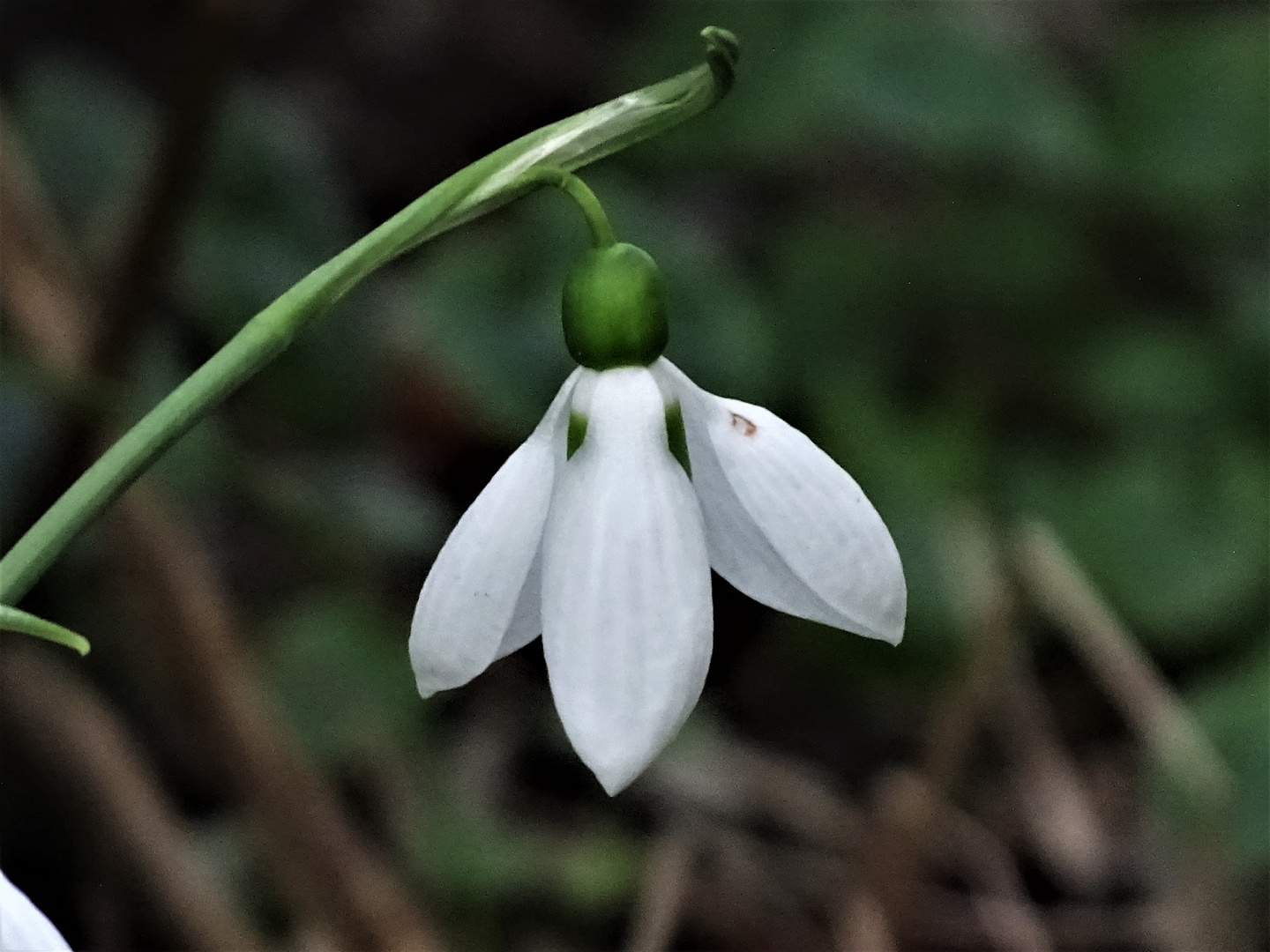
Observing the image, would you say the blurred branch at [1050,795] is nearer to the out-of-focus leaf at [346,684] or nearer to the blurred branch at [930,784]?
the blurred branch at [930,784]

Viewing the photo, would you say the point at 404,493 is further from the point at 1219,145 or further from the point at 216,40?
the point at 1219,145

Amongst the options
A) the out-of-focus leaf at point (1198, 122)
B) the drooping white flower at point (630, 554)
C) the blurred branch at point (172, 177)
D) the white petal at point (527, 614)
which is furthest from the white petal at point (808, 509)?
the out-of-focus leaf at point (1198, 122)

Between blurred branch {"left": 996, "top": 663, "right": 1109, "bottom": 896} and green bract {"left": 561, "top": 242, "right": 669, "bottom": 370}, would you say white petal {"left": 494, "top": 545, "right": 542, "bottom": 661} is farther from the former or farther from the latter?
blurred branch {"left": 996, "top": 663, "right": 1109, "bottom": 896}

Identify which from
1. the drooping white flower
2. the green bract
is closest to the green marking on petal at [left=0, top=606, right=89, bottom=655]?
the drooping white flower

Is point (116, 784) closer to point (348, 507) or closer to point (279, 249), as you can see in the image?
point (348, 507)

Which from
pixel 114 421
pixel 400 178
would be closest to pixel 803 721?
pixel 114 421

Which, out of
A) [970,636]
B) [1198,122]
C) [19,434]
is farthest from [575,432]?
[1198,122]
